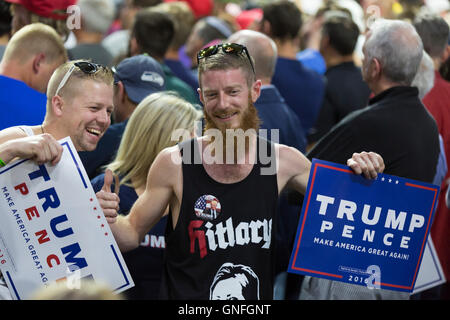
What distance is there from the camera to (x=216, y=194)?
3051 millimetres

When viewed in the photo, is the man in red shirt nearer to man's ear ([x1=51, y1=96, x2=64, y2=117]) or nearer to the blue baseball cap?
the blue baseball cap

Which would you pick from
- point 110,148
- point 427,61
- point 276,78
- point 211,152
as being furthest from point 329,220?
point 276,78

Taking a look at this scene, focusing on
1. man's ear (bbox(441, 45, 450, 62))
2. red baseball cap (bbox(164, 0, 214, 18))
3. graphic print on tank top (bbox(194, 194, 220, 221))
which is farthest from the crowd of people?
red baseball cap (bbox(164, 0, 214, 18))

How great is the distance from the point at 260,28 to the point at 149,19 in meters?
1.00

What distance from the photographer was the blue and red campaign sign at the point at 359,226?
324 centimetres

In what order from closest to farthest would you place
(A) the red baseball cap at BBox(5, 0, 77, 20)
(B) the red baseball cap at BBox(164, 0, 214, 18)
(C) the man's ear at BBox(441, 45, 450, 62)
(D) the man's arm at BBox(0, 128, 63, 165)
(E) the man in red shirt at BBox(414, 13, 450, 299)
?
(D) the man's arm at BBox(0, 128, 63, 165), (A) the red baseball cap at BBox(5, 0, 77, 20), (E) the man in red shirt at BBox(414, 13, 450, 299), (C) the man's ear at BBox(441, 45, 450, 62), (B) the red baseball cap at BBox(164, 0, 214, 18)

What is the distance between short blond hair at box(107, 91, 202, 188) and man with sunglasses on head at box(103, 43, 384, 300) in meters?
0.56

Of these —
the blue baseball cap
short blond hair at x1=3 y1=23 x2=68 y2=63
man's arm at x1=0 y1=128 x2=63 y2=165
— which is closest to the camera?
man's arm at x1=0 y1=128 x2=63 y2=165

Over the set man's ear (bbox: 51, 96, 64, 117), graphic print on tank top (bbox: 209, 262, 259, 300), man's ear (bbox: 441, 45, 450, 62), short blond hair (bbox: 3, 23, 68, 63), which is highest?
short blond hair (bbox: 3, 23, 68, 63)

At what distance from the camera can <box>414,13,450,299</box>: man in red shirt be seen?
5.12 metres

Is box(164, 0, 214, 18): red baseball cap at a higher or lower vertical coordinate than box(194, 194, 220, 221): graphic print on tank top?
higher

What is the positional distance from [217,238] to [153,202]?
12.3 inches

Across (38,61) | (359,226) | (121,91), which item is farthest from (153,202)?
(121,91)

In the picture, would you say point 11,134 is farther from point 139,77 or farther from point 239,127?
point 139,77
